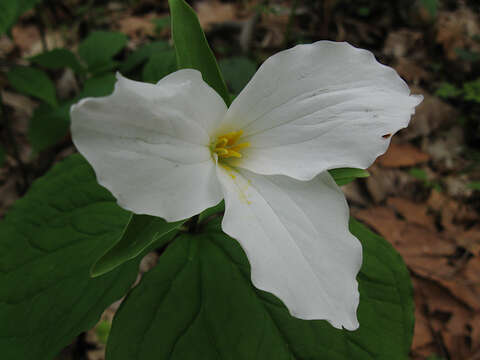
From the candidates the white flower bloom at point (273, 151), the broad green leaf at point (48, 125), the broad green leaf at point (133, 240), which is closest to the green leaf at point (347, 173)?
the white flower bloom at point (273, 151)

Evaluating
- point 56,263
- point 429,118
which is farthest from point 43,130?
point 429,118

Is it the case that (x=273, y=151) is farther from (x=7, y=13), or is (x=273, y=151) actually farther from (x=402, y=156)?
(x=402, y=156)

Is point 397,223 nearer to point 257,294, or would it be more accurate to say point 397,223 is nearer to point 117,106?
point 257,294

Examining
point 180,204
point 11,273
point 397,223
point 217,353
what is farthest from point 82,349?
point 397,223

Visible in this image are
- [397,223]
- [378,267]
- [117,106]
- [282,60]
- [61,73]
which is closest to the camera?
[117,106]

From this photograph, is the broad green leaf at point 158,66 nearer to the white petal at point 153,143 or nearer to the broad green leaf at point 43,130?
the broad green leaf at point 43,130

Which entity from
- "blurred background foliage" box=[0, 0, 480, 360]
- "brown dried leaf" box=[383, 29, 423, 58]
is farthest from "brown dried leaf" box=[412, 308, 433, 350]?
"brown dried leaf" box=[383, 29, 423, 58]
